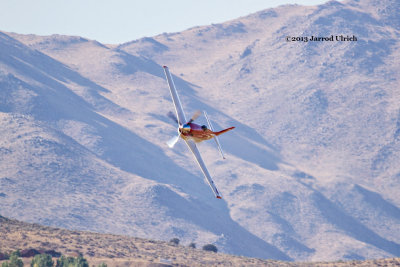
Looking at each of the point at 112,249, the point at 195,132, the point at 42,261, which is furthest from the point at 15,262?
the point at 195,132

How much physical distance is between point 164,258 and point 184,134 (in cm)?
4188

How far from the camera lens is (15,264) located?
78688mm

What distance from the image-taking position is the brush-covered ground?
95625mm

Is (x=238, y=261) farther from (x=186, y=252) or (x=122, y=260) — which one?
(x=122, y=260)

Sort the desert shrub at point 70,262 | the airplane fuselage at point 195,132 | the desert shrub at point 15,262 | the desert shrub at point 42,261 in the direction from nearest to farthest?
the airplane fuselage at point 195,132 → the desert shrub at point 15,262 → the desert shrub at point 42,261 → the desert shrub at point 70,262

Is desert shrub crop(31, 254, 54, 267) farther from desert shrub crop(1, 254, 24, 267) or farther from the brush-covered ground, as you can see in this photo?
the brush-covered ground

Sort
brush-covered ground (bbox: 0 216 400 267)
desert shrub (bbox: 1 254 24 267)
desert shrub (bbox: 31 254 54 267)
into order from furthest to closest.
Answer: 1. brush-covered ground (bbox: 0 216 400 267)
2. desert shrub (bbox: 31 254 54 267)
3. desert shrub (bbox: 1 254 24 267)

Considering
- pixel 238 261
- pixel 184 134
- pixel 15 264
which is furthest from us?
pixel 238 261

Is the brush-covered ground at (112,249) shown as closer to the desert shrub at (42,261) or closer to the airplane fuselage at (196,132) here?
the desert shrub at (42,261)

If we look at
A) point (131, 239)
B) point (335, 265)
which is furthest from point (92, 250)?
point (335, 265)

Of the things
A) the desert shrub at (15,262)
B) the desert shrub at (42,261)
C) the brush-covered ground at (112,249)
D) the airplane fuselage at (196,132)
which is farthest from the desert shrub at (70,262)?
the airplane fuselage at (196,132)

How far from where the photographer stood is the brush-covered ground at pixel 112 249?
9562 centimetres

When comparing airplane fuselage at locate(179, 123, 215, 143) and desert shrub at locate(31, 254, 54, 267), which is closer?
airplane fuselage at locate(179, 123, 215, 143)

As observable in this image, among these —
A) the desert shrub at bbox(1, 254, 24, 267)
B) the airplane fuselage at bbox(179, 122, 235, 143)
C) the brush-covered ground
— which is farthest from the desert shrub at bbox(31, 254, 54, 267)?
the airplane fuselage at bbox(179, 122, 235, 143)
